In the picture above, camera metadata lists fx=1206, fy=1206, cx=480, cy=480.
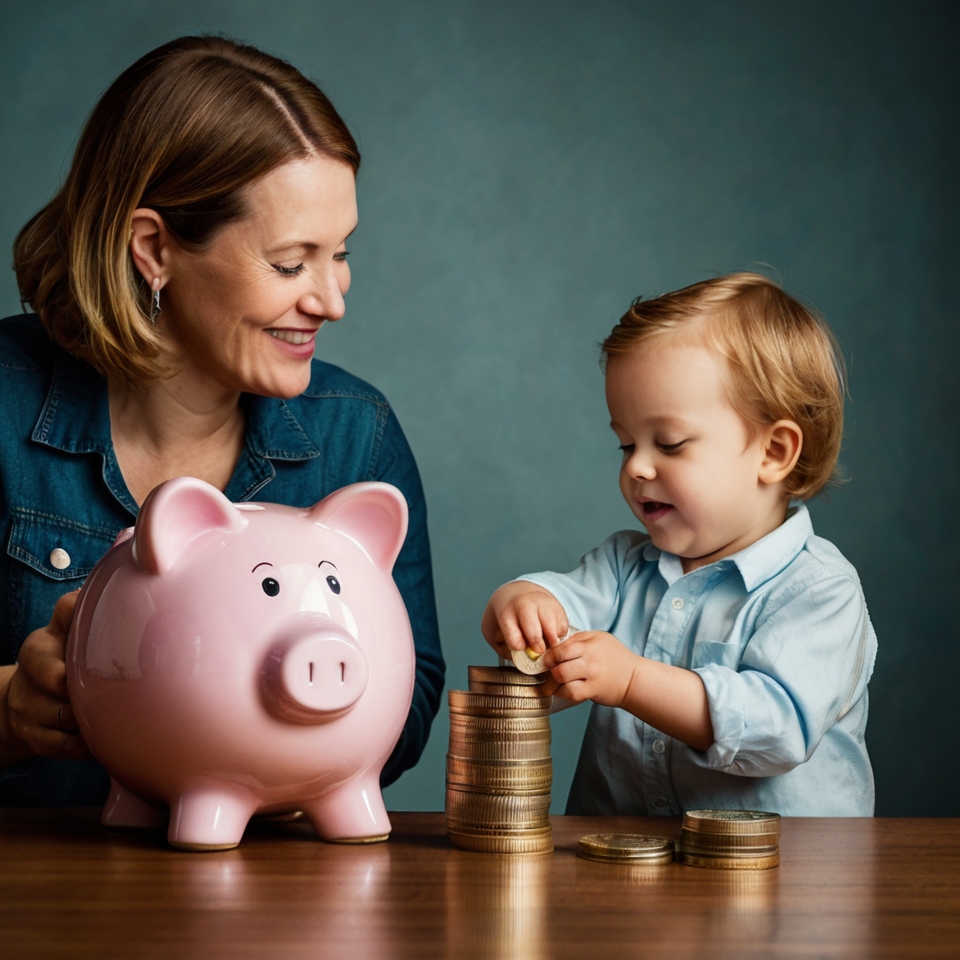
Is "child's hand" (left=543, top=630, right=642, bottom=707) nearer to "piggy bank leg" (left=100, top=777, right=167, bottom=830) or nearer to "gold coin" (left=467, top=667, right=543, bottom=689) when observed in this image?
"gold coin" (left=467, top=667, right=543, bottom=689)

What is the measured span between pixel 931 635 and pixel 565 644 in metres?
1.70

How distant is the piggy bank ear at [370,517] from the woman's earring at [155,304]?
0.51 metres

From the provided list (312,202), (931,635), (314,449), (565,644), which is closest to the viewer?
(565,644)

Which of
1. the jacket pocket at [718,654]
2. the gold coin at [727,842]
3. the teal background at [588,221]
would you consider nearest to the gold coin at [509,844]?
the gold coin at [727,842]

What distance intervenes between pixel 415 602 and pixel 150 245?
51cm

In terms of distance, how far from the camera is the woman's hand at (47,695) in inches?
37.1

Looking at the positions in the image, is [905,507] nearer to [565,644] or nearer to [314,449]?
[314,449]

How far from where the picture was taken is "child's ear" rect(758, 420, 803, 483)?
1.24 metres

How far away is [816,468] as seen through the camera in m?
1.28

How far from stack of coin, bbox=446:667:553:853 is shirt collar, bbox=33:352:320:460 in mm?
628

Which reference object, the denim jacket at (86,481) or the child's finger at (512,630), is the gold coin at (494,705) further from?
the denim jacket at (86,481)

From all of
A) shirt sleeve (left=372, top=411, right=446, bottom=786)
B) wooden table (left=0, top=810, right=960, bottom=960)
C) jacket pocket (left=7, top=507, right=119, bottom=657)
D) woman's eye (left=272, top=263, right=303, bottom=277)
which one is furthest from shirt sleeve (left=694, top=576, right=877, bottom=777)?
jacket pocket (left=7, top=507, right=119, bottom=657)

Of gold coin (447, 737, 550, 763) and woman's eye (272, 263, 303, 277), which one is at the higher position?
woman's eye (272, 263, 303, 277)

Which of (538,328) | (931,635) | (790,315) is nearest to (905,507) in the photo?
(931,635)
